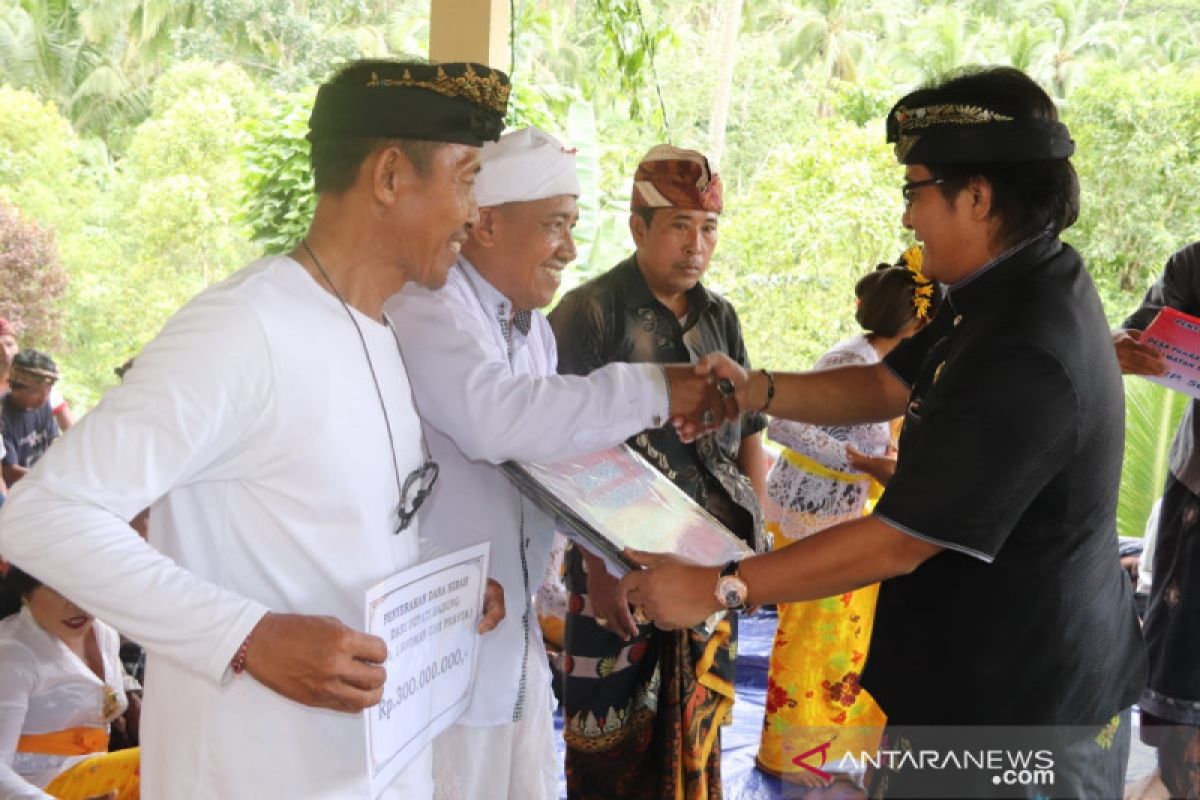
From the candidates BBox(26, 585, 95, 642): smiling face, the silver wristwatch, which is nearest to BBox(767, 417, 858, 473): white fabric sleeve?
the silver wristwatch

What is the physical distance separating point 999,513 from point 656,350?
6.18ft

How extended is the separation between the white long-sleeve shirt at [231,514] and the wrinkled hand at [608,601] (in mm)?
1653

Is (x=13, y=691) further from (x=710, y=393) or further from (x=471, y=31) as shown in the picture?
(x=471, y=31)

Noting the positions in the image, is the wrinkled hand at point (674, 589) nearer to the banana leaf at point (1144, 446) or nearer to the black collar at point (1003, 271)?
the black collar at point (1003, 271)

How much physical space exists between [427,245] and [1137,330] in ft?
8.87

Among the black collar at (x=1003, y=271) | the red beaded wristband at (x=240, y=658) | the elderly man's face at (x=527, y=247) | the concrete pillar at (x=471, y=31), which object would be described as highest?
the concrete pillar at (x=471, y=31)

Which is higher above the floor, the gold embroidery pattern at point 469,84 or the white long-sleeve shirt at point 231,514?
the gold embroidery pattern at point 469,84

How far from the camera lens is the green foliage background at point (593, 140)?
13391 mm

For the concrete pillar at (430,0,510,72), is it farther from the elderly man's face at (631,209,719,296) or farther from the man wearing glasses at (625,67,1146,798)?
the man wearing glasses at (625,67,1146,798)

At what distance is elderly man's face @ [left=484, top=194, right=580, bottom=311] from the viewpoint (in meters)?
2.72

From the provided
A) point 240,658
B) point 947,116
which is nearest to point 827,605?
point 947,116

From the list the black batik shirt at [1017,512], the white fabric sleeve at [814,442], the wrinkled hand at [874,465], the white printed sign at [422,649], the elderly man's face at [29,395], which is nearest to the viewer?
the white printed sign at [422,649]

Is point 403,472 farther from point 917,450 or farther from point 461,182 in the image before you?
point 917,450

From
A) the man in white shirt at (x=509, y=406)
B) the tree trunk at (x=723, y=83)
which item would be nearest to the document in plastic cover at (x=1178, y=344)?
the man in white shirt at (x=509, y=406)
